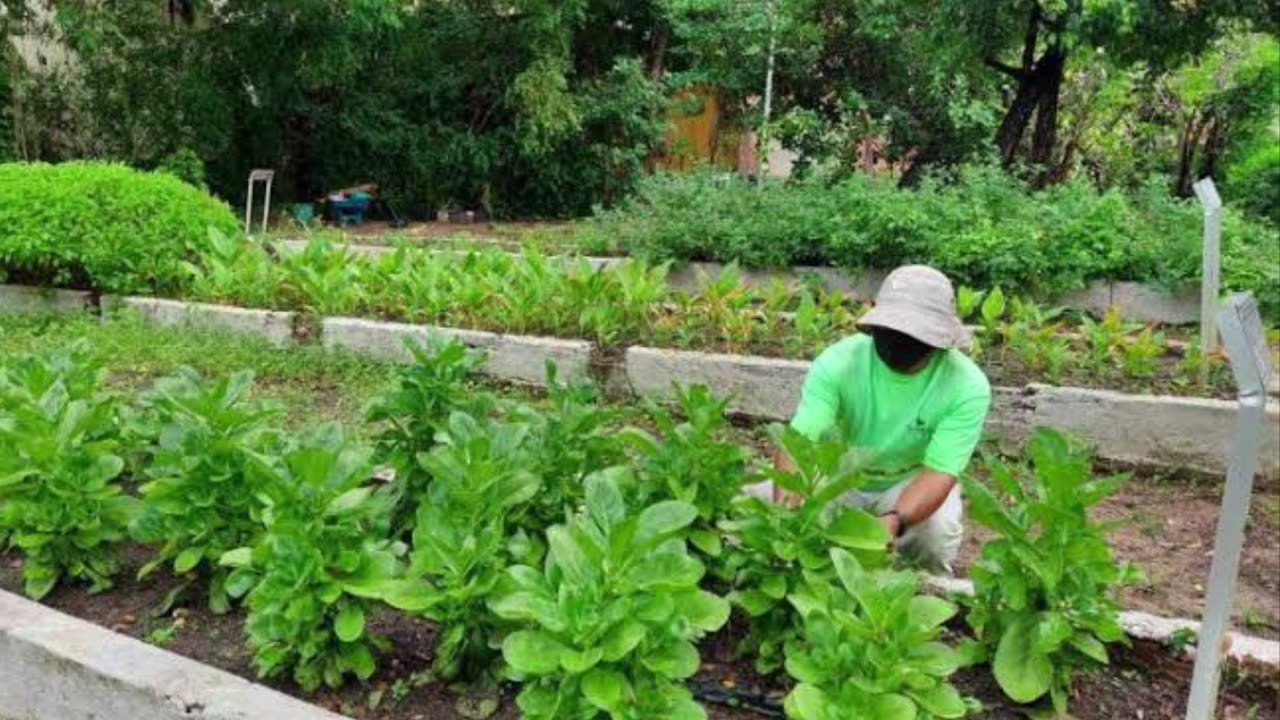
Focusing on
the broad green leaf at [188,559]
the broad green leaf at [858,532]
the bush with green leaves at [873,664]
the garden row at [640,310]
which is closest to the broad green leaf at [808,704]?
the bush with green leaves at [873,664]

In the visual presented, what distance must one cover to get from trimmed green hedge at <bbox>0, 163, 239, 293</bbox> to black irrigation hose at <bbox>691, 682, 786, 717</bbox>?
652cm

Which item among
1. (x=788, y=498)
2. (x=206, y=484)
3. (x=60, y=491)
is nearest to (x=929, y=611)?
(x=788, y=498)

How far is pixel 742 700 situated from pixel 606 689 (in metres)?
0.59

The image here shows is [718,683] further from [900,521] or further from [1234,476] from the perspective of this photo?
[1234,476]

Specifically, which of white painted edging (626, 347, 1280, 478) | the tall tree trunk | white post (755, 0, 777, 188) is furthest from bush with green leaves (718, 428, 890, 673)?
white post (755, 0, 777, 188)

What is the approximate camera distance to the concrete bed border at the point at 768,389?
4.93 meters

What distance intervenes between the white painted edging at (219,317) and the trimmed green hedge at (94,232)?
0.27 m

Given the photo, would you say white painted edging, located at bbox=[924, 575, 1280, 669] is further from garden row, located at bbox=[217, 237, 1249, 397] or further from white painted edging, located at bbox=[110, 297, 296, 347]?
white painted edging, located at bbox=[110, 297, 296, 347]

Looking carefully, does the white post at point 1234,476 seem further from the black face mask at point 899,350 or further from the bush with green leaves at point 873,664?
the black face mask at point 899,350

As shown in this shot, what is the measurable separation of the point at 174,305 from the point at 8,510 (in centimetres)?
483

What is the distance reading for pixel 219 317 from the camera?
732 centimetres

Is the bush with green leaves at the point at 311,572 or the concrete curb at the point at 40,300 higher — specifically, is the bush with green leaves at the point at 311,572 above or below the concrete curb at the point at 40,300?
above

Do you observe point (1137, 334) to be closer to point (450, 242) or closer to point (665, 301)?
point (665, 301)

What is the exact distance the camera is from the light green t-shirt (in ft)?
10.6
